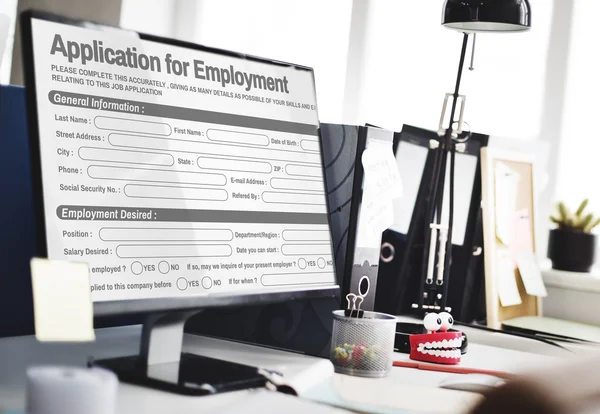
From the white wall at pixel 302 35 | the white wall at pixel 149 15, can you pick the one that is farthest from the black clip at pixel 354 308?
the white wall at pixel 149 15

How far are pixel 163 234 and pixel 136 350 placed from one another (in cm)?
21

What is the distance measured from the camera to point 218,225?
999 mm

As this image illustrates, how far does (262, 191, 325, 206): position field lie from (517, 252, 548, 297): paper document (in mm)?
1131

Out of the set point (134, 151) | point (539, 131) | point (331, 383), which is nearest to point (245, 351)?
point (331, 383)

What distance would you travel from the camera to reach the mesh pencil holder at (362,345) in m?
1.16

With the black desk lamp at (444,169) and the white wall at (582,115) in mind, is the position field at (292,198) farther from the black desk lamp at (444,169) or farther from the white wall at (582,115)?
the white wall at (582,115)

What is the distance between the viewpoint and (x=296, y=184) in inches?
44.4

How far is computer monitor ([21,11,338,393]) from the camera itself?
851mm

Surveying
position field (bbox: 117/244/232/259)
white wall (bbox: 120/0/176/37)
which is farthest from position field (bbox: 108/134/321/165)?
white wall (bbox: 120/0/176/37)

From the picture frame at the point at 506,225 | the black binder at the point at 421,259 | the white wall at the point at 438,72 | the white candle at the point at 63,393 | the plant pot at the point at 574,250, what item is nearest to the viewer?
the white candle at the point at 63,393

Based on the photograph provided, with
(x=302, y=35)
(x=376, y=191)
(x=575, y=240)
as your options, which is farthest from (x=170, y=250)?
(x=302, y=35)

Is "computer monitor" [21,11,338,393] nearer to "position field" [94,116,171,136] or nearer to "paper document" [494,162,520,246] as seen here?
"position field" [94,116,171,136]

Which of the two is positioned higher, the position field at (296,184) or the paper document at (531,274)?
the position field at (296,184)

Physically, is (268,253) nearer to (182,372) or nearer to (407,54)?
(182,372)
